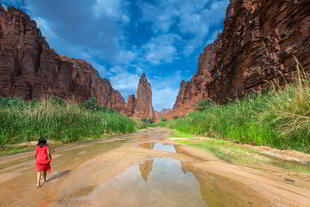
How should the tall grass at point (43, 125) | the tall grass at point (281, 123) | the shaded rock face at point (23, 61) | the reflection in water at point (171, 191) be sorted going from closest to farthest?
the reflection in water at point (171, 191), the tall grass at point (281, 123), the tall grass at point (43, 125), the shaded rock face at point (23, 61)

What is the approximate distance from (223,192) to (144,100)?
358 feet

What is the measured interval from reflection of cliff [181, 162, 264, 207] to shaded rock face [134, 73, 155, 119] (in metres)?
97.1

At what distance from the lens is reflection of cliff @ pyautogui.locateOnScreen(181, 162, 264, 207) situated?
115 cm

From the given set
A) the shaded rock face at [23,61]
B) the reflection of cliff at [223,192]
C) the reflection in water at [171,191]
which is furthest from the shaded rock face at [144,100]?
the reflection of cliff at [223,192]

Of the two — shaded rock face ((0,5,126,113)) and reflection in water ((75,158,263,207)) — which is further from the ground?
shaded rock face ((0,5,126,113))

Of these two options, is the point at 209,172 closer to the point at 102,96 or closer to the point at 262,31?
the point at 262,31

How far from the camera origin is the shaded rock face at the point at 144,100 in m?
103

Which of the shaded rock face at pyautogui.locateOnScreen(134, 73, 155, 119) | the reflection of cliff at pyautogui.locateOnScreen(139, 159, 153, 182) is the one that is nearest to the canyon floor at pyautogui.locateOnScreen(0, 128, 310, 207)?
the reflection of cliff at pyautogui.locateOnScreen(139, 159, 153, 182)

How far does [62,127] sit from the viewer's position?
6.79 metres

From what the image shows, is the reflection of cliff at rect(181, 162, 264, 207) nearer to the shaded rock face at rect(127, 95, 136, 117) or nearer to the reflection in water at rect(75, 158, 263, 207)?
the reflection in water at rect(75, 158, 263, 207)

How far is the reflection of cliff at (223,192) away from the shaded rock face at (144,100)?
97.1m

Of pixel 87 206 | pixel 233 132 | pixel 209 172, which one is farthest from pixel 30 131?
pixel 233 132

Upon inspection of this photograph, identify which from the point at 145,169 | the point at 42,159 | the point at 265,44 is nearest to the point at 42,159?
the point at 42,159

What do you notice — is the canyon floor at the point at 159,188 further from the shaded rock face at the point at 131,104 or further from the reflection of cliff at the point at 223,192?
the shaded rock face at the point at 131,104
